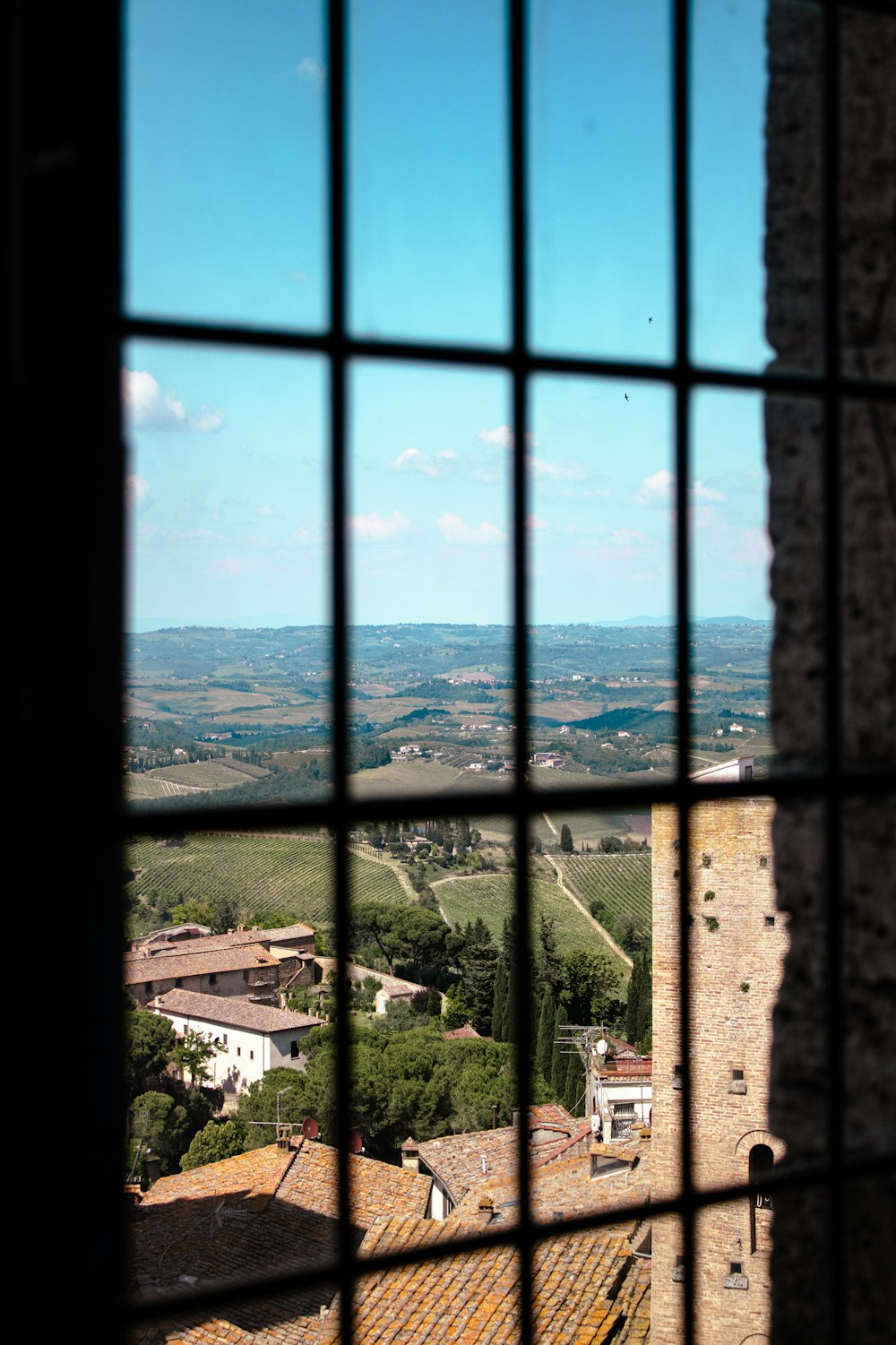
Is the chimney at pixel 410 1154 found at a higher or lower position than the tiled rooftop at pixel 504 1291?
lower

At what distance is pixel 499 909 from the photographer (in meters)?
16.0

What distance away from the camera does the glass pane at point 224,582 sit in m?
1.19

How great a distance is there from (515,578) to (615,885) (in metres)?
18.7

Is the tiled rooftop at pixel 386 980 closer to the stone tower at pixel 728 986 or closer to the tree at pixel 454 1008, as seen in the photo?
the tree at pixel 454 1008

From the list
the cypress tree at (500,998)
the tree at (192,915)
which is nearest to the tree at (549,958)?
the cypress tree at (500,998)

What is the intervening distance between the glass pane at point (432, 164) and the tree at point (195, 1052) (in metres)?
12.5

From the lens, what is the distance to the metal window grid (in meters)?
0.92

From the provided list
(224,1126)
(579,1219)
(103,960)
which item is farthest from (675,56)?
(224,1126)

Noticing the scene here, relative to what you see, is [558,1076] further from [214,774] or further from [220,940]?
[214,774]

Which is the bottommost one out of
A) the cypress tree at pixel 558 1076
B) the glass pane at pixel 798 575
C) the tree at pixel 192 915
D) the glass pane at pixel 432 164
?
Result: the cypress tree at pixel 558 1076

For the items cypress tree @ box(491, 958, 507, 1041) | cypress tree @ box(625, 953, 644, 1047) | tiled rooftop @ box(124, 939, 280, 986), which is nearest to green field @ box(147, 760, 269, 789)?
tiled rooftop @ box(124, 939, 280, 986)

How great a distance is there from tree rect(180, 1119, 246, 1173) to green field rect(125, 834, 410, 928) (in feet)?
9.05

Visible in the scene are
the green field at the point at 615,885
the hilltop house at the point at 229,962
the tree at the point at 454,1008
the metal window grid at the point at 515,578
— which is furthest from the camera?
the green field at the point at 615,885

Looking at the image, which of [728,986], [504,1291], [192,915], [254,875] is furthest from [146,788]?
[254,875]
